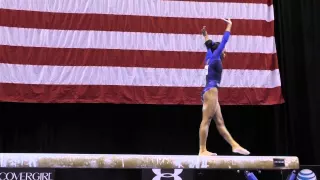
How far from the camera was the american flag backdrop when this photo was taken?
6.12 meters

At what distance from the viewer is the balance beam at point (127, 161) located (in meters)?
4.16

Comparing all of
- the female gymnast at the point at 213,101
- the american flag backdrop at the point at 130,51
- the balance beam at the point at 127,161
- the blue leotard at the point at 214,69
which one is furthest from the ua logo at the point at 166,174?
the american flag backdrop at the point at 130,51

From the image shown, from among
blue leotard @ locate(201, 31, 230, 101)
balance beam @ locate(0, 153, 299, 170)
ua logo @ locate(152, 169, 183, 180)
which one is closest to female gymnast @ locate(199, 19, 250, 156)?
blue leotard @ locate(201, 31, 230, 101)

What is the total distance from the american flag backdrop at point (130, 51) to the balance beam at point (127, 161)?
1985mm

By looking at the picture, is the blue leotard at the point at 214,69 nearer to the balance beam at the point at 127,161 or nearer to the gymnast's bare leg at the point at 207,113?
the gymnast's bare leg at the point at 207,113

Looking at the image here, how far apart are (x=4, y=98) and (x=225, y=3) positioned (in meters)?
3.31

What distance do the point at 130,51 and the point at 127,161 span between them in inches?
94.4

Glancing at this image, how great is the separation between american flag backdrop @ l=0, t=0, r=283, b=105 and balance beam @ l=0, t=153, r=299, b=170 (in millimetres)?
1985

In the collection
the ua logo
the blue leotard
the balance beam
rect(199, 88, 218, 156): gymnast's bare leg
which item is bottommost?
the ua logo

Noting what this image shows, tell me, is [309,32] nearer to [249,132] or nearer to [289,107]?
[289,107]

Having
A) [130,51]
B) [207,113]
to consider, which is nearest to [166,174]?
[207,113]

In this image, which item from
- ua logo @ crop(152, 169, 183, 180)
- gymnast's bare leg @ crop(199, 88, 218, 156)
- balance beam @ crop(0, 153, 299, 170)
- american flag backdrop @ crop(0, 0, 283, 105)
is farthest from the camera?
american flag backdrop @ crop(0, 0, 283, 105)

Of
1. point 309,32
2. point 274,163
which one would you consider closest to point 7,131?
point 274,163

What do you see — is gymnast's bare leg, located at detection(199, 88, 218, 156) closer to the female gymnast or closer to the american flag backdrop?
the female gymnast
